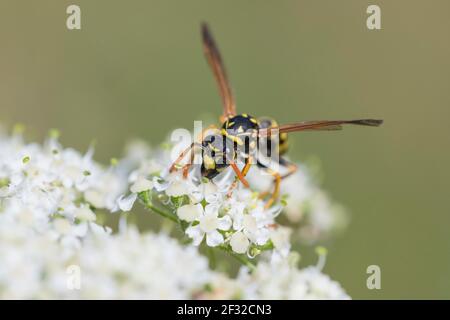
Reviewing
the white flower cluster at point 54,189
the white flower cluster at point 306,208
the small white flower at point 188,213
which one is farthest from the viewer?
the white flower cluster at point 306,208

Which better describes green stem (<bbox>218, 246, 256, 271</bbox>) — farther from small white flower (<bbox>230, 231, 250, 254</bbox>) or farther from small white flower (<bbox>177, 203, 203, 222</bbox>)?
small white flower (<bbox>177, 203, 203, 222</bbox>)

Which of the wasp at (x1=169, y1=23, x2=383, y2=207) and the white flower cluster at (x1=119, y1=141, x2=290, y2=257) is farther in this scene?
the wasp at (x1=169, y1=23, x2=383, y2=207)

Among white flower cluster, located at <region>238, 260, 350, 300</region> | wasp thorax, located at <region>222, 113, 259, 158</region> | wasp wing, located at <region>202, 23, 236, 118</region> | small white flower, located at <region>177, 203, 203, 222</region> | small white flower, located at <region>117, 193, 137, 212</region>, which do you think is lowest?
white flower cluster, located at <region>238, 260, 350, 300</region>

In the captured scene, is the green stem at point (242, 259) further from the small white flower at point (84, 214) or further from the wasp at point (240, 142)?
the small white flower at point (84, 214)

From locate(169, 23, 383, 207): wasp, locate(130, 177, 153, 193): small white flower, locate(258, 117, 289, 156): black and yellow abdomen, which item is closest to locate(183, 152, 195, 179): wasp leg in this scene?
locate(169, 23, 383, 207): wasp

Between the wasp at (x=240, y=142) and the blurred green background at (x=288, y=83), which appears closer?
the wasp at (x=240, y=142)

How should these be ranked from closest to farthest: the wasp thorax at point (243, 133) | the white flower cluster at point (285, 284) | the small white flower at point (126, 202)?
1. the white flower cluster at point (285, 284)
2. the small white flower at point (126, 202)
3. the wasp thorax at point (243, 133)

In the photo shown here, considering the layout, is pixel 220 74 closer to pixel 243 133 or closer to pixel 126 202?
pixel 243 133

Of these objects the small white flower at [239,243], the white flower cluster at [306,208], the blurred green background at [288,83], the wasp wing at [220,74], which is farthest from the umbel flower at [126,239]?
the blurred green background at [288,83]
